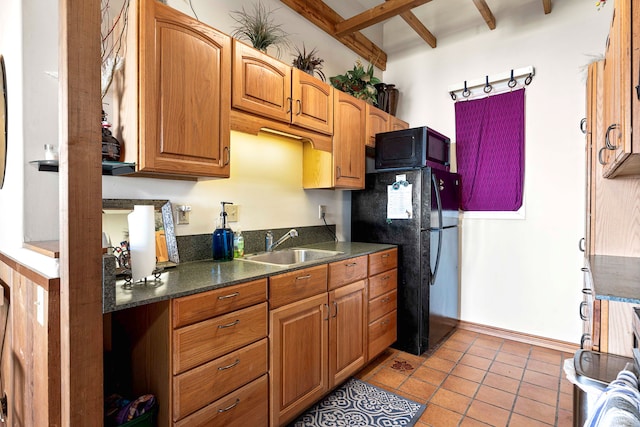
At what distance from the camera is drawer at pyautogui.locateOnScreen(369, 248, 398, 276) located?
2434mm

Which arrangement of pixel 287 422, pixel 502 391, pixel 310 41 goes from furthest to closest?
1. pixel 310 41
2. pixel 502 391
3. pixel 287 422

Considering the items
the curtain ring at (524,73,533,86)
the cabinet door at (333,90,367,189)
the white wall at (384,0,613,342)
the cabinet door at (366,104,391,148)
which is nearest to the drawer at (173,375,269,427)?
the cabinet door at (333,90,367,189)

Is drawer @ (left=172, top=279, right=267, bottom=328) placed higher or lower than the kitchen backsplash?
lower

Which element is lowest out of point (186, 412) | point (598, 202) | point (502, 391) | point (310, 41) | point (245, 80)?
point (502, 391)

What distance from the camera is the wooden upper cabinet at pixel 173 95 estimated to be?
1.45 meters

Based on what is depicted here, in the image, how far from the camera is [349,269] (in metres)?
2.20

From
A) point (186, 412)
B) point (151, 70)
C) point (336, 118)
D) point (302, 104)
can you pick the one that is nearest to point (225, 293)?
point (186, 412)

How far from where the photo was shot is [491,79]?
3062mm

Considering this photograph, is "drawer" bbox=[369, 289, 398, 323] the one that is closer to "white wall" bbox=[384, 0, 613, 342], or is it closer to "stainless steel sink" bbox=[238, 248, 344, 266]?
"stainless steel sink" bbox=[238, 248, 344, 266]

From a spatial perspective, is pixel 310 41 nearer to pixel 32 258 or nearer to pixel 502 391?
pixel 32 258

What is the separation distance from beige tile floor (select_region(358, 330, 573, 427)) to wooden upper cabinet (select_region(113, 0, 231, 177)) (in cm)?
187

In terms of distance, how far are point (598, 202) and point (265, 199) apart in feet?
6.63

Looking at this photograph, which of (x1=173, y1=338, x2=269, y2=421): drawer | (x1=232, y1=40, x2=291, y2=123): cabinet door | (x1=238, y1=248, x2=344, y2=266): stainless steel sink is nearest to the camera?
(x1=173, y1=338, x2=269, y2=421): drawer

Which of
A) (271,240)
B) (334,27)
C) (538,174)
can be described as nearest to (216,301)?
(271,240)
